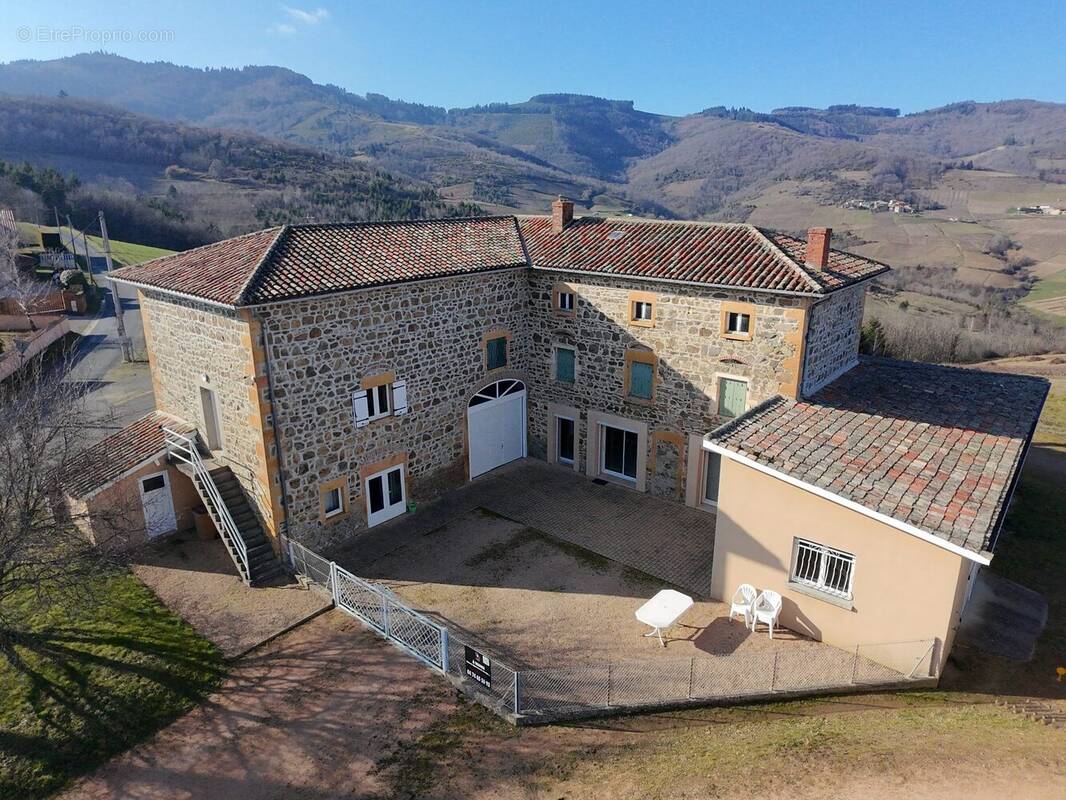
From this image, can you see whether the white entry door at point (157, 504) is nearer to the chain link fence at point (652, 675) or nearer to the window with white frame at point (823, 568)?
the chain link fence at point (652, 675)

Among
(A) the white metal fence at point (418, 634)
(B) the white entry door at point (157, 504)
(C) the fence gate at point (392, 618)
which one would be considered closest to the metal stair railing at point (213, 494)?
(B) the white entry door at point (157, 504)

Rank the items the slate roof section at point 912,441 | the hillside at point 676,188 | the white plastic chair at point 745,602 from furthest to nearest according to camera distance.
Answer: the hillside at point 676,188
the white plastic chair at point 745,602
the slate roof section at point 912,441

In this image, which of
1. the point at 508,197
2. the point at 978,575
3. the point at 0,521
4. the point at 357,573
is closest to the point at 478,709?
the point at 357,573

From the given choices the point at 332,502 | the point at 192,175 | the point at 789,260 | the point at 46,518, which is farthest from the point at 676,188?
the point at 46,518

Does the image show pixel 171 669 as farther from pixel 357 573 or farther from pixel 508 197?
pixel 508 197

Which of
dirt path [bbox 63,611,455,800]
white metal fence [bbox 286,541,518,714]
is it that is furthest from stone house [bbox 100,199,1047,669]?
dirt path [bbox 63,611,455,800]
